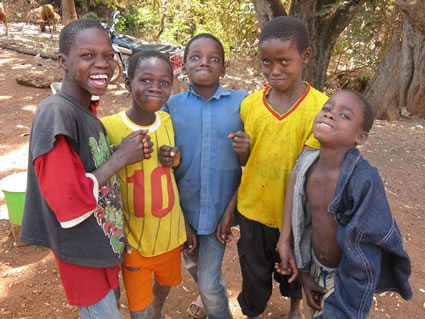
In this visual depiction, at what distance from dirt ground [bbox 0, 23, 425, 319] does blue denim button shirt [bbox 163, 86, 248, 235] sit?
1002 millimetres

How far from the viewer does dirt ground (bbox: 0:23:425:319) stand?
7.93 feet

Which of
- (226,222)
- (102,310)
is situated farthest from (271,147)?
(102,310)

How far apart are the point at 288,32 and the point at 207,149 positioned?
720mm

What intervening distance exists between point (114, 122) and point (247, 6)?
645cm

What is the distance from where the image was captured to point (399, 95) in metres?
7.05

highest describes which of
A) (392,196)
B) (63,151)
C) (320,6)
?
(320,6)

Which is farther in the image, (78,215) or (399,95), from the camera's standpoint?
(399,95)

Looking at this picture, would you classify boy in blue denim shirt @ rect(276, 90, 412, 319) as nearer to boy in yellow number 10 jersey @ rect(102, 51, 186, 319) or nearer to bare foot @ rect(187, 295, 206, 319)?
boy in yellow number 10 jersey @ rect(102, 51, 186, 319)

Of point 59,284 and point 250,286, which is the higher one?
point 250,286

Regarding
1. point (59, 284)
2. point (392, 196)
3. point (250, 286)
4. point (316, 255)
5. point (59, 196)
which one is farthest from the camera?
point (392, 196)

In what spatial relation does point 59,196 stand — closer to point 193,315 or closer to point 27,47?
point 193,315

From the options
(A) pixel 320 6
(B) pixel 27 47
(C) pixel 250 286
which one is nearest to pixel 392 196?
(C) pixel 250 286

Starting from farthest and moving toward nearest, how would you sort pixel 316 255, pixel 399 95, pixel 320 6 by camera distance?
pixel 399 95, pixel 320 6, pixel 316 255

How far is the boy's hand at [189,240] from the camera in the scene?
1.93m
